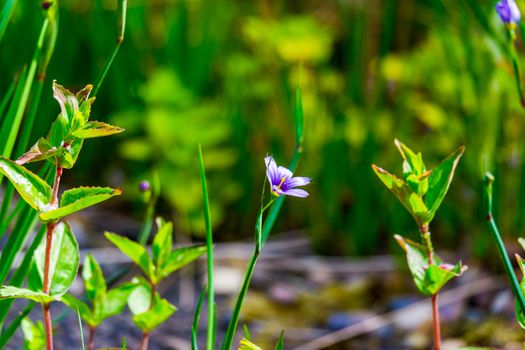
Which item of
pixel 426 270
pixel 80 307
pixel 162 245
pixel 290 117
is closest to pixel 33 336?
pixel 80 307

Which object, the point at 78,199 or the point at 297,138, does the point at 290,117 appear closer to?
the point at 297,138

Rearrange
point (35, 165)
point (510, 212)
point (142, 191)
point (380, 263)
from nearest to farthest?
point (142, 191), point (35, 165), point (510, 212), point (380, 263)

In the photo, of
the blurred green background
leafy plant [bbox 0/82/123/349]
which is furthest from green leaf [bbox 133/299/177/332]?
the blurred green background

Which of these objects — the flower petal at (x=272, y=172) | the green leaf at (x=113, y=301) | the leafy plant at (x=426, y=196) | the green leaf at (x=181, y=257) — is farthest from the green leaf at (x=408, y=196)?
the green leaf at (x=113, y=301)

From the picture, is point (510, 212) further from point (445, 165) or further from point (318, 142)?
point (445, 165)

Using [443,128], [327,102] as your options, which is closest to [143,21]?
[327,102]

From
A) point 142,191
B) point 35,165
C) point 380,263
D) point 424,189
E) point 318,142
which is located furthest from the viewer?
point 318,142

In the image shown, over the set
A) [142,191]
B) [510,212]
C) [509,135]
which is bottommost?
[510,212]

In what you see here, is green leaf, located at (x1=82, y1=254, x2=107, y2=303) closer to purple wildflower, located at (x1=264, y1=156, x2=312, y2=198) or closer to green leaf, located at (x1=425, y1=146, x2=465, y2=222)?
purple wildflower, located at (x1=264, y1=156, x2=312, y2=198)
